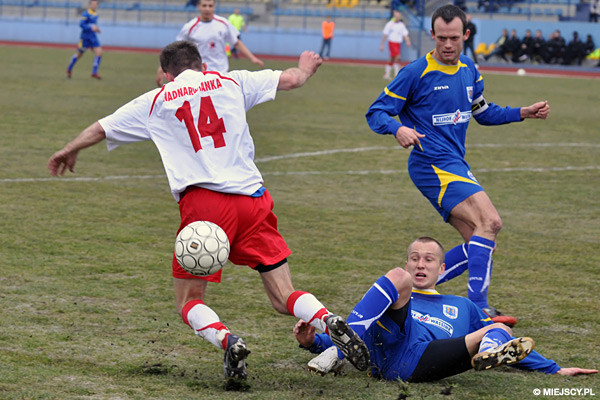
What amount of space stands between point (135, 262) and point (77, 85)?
1630cm

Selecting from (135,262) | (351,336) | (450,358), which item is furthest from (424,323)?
(135,262)

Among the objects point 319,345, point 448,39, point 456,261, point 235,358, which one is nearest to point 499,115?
point 448,39

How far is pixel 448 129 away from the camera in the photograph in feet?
20.3

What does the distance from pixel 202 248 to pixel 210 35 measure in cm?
992

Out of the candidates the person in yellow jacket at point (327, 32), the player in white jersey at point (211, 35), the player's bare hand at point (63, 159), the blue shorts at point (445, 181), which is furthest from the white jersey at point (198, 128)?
the person in yellow jacket at point (327, 32)

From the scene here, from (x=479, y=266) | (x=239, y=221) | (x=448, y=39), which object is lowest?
(x=479, y=266)

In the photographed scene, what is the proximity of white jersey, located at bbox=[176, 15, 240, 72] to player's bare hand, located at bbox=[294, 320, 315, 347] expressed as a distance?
961 cm

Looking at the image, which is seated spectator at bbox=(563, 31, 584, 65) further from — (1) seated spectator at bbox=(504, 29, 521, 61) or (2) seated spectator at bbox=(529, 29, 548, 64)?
(1) seated spectator at bbox=(504, 29, 521, 61)

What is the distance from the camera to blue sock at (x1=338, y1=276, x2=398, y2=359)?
448 cm

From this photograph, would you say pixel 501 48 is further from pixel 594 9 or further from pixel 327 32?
pixel 327 32

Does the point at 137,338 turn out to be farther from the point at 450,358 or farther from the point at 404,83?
the point at 404,83

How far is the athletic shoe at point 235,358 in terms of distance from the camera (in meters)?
4.35

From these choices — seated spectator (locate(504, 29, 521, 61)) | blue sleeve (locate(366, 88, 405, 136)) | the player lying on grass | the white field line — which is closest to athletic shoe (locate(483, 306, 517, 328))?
the player lying on grass

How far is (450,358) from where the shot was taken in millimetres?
4562
